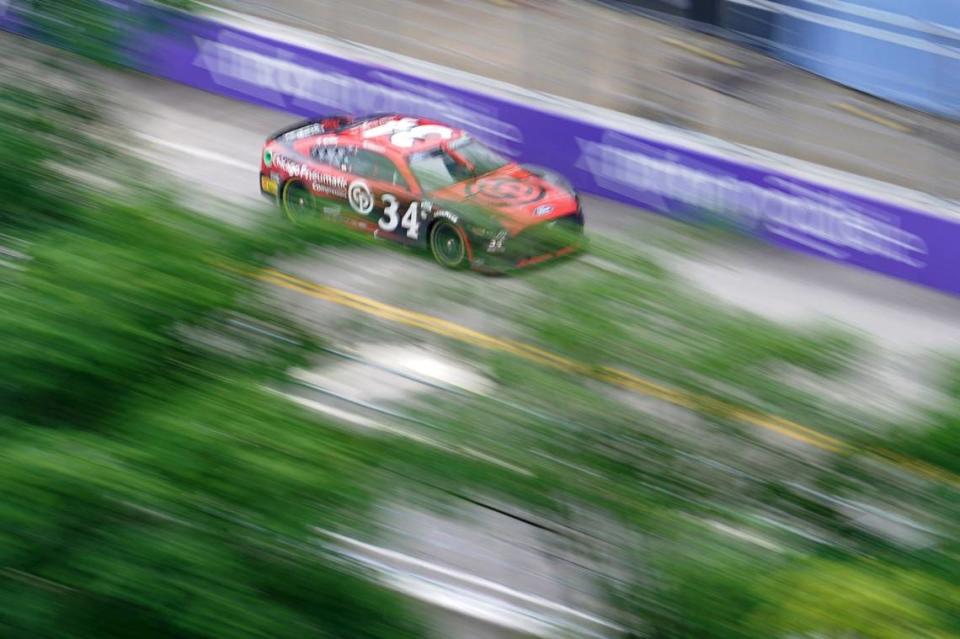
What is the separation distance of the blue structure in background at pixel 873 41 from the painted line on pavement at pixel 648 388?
9.36m

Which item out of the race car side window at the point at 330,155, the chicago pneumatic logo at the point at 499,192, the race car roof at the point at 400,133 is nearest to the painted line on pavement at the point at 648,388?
the chicago pneumatic logo at the point at 499,192

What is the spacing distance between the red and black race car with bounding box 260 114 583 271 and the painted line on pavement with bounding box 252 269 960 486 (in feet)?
0.79

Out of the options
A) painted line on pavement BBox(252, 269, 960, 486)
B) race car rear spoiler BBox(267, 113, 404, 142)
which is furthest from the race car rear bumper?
race car rear spoiler BBox(267, 113, 404, 142)

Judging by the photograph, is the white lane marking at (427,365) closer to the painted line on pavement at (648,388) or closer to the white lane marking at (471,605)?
the painted line on pavement at (648,388)

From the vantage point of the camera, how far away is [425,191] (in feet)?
18.9

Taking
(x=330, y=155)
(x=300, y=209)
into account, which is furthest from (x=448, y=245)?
(x=330, y=155)

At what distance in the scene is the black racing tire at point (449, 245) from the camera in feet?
13.4

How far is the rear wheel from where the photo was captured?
410cm

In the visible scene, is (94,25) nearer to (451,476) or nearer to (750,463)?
(451,476)

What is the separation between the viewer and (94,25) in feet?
16.6

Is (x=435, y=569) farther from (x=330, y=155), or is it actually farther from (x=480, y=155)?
(x=330, y=155)

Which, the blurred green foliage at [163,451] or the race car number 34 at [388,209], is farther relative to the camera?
the race car number 34 at [388,209]

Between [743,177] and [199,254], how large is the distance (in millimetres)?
10352

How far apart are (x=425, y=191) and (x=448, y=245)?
106 cm
